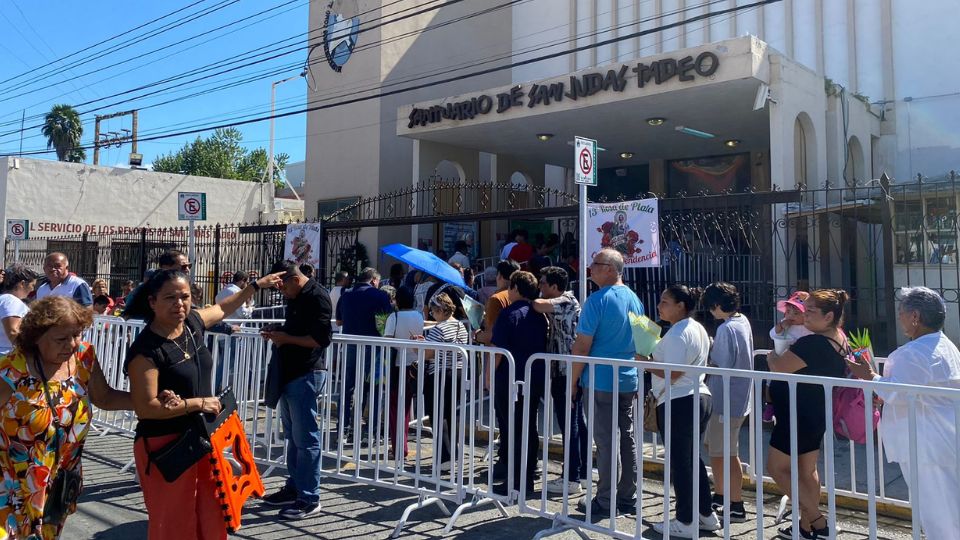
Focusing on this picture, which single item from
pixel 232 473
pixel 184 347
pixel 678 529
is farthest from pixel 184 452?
pixel 678 529

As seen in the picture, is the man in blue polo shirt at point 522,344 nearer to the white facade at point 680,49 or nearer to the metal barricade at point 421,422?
the metal barricade at point 421,422

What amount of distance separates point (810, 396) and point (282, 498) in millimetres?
3842

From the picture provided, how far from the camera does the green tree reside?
161ft

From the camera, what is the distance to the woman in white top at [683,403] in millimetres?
4754

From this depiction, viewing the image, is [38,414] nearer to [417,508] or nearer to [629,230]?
[417,508]

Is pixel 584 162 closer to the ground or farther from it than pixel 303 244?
farther from it

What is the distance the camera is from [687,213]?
9.70 metres

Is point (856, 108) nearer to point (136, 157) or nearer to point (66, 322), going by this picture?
point (66, 322)

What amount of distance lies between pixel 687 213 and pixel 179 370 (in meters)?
7.54

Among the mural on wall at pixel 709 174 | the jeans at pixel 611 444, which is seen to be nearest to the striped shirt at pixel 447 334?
the jeans at pixel 611 444

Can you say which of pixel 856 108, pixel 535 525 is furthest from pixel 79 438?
pixel 856 108

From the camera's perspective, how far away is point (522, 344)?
225 inches

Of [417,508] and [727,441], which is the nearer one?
[727,441]

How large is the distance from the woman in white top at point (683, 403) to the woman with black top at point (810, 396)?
19.2 inches
